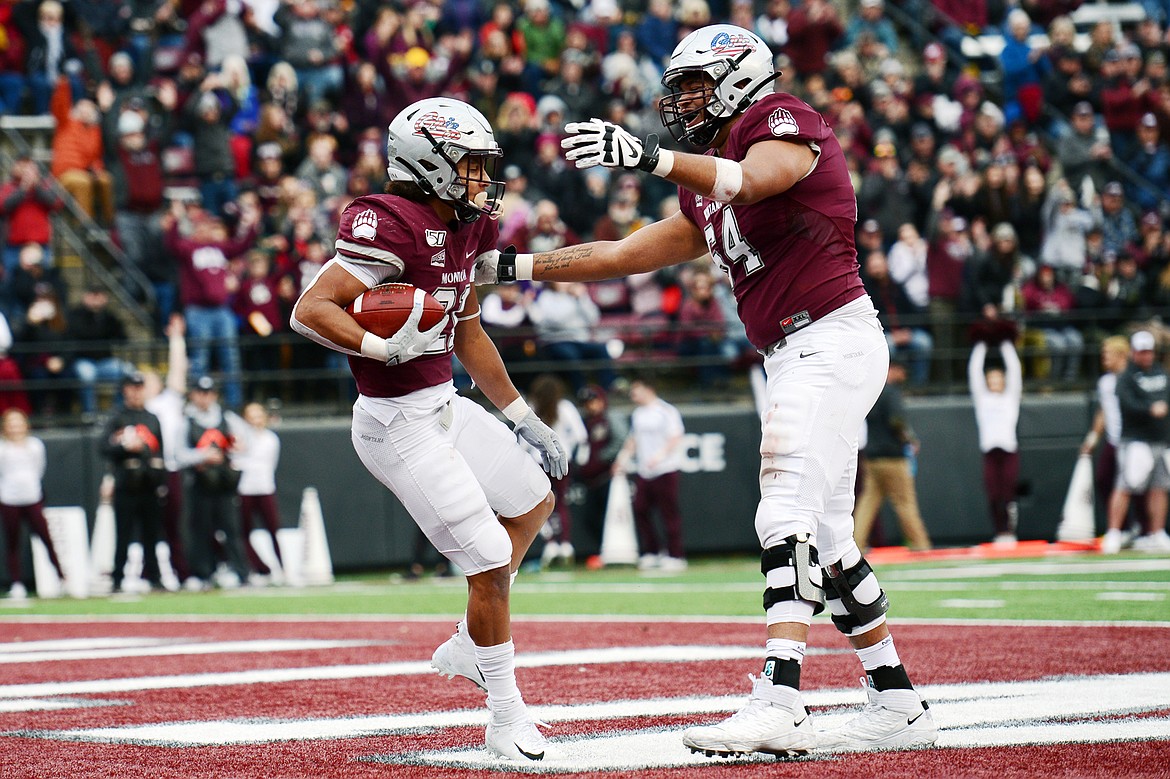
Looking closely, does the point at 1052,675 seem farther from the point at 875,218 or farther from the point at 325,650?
the point at 875,218

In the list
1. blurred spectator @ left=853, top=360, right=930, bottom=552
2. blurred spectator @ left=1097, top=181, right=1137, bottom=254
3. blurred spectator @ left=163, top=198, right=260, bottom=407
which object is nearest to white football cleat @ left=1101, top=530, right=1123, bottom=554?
blurred spectator @ left=853, top=360, right=930, bottom=552

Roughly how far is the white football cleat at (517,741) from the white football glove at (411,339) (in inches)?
45.0

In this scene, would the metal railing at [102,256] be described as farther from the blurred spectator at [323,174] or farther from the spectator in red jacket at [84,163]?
the blurred spectator at [323,174]

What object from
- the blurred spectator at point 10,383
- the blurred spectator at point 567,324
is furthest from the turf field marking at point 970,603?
the blurred spectator at point 10,383

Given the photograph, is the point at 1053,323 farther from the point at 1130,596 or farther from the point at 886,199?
the point at 1130,596

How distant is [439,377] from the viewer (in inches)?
204

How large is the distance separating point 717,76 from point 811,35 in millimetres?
13441

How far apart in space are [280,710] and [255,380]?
9.45m

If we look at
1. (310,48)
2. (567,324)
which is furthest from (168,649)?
(310,48)

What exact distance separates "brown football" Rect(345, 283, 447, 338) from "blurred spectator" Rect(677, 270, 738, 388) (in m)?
10.5

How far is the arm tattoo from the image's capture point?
18.2 ft

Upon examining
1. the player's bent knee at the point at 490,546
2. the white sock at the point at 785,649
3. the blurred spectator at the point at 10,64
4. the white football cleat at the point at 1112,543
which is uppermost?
the blurred spectator at the point at 10,64

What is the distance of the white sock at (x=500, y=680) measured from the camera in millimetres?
4750

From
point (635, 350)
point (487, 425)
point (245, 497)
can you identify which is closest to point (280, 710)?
point (487, 425)
